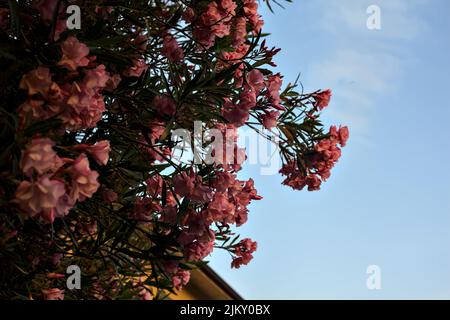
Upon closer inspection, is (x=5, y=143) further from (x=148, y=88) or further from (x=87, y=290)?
(x=87, y=290)

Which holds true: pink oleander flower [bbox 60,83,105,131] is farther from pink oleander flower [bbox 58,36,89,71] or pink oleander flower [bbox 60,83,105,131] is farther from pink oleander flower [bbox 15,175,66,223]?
pink oleander flower [bbox 15,175,66,223]

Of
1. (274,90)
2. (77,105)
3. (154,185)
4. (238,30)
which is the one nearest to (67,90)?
(77,105)

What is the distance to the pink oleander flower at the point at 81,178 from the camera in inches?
55.2

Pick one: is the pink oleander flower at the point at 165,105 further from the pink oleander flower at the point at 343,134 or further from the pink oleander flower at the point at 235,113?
the pink oleander flower at the point at 343,134

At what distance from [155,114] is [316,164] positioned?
41.4 inches

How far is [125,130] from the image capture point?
2.23m

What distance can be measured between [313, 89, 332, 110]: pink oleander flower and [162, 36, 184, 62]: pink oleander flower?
86 cm

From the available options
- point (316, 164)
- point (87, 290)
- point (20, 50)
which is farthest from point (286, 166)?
point (20, 50)

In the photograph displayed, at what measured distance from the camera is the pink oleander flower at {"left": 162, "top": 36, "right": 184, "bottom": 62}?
2.33m

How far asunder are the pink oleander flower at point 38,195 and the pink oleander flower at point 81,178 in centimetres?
6


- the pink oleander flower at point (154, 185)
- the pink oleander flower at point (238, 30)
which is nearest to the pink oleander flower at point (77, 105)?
the pink oleander flower at point (154, 185)

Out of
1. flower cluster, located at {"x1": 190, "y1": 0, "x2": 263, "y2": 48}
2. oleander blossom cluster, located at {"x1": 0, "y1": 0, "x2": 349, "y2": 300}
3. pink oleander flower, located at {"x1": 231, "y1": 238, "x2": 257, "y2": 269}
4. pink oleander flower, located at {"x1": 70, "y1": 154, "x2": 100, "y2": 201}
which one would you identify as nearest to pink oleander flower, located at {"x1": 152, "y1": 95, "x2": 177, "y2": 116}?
oleander blossom cluster, located at {"x1": 0, "y1": 0, "x2": 349, "y2": 300}
